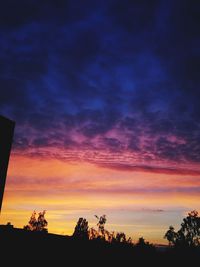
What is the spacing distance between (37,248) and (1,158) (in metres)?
4.58

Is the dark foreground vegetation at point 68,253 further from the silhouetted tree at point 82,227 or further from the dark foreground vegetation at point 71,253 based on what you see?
the silhouetted tree at point 82,227

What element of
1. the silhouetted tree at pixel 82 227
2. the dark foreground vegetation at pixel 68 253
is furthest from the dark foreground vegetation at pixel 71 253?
the silhouetted tree at pixel 82 227

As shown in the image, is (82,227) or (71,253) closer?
(71,253)

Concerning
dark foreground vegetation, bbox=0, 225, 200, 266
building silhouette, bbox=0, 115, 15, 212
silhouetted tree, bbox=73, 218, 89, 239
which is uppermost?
silhouetted tree, bbox=73, 218, 89, 239

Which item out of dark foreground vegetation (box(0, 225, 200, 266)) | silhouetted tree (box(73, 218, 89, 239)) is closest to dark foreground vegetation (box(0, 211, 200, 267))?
dark foreground vegetation (box(0, 225, 200, 266))

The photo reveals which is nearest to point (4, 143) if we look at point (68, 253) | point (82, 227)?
point (68, 253)

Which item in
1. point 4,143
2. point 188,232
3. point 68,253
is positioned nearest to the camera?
point 4,143

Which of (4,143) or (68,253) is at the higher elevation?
(4,143)

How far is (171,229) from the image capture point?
279 feet

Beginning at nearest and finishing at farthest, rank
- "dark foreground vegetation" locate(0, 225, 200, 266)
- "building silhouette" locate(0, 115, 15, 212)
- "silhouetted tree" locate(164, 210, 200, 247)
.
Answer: "building silhouette" locate(0, 115, 15, 212), "dark foreground vegetation" locate(0, 225, 200, 266), "silhouetted tree" locate(164, 210, 200, 247)

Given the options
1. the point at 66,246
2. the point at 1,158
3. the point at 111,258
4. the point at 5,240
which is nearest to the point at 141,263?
the point at 111,258

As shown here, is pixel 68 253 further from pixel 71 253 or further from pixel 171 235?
pixel 171 235

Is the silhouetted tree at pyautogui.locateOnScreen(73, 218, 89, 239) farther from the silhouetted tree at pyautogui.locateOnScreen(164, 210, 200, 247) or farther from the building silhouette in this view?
the building silhouette

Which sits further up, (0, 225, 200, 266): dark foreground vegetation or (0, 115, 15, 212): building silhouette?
(0, 115, 15, 212): building silhouette
